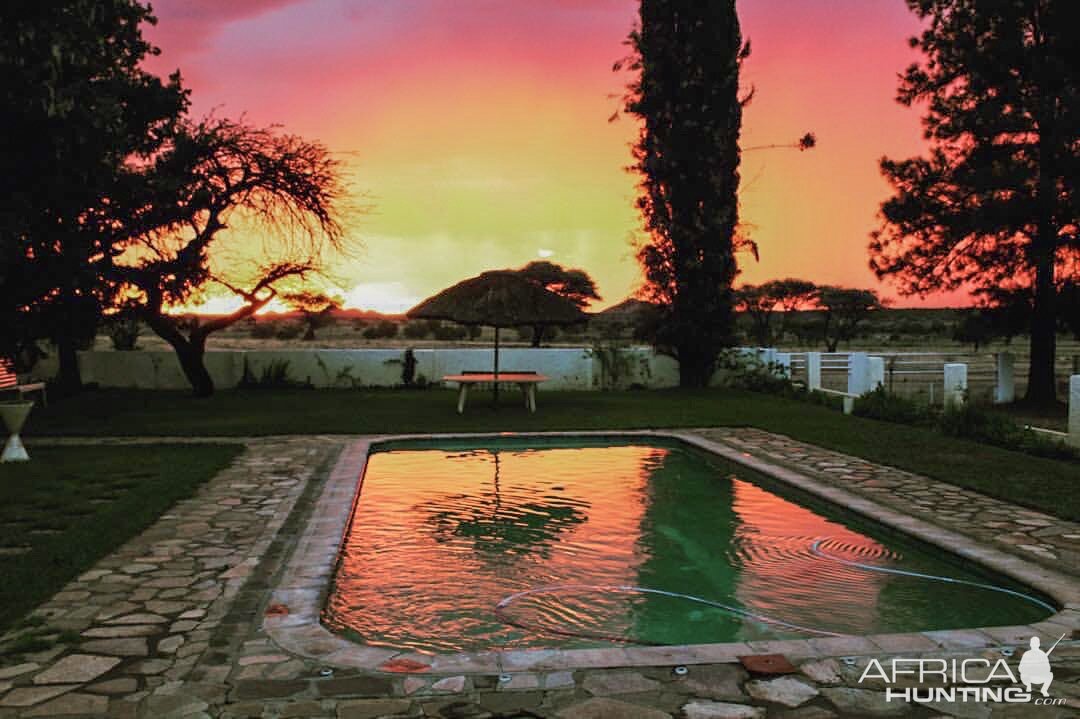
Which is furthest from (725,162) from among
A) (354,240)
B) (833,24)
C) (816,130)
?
(354,240)

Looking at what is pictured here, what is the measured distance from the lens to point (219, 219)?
16812 mm

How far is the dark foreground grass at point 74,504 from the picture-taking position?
472 centimetres

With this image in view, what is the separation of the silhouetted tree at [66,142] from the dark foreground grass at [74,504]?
2.48 meters

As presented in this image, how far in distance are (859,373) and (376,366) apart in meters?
10.7

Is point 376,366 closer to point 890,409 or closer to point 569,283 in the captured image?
point 890,409

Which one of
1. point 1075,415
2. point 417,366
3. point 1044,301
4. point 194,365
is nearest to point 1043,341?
point 1044,301

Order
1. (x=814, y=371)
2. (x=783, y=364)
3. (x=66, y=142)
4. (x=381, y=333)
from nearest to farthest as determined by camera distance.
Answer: (x=66, y=142)
(x=814, y=371)
(x=783, y=364)
(x=381, y=333)

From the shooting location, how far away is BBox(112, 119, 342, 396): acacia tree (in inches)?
608

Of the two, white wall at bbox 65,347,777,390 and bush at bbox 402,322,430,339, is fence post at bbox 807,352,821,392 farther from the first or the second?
bush at bbox 402,322,430,339

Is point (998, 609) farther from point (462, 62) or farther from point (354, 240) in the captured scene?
point (354, 240)

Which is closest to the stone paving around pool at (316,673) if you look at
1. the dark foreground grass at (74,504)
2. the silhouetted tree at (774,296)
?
the dark foreground grass at (74,504)

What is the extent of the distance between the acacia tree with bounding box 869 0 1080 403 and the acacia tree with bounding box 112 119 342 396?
12522 mm

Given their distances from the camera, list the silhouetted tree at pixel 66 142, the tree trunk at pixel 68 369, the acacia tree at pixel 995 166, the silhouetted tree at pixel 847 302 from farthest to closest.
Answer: the silhouetted tree at pixel 847 302, the tree trunk at pixel 68 369, the acacia tree at pixel 995 166, the silhouetted tree at pixel 66 142

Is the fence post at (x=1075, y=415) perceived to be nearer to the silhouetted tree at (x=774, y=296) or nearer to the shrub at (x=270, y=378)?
the shrub at (x=270, y=378)
